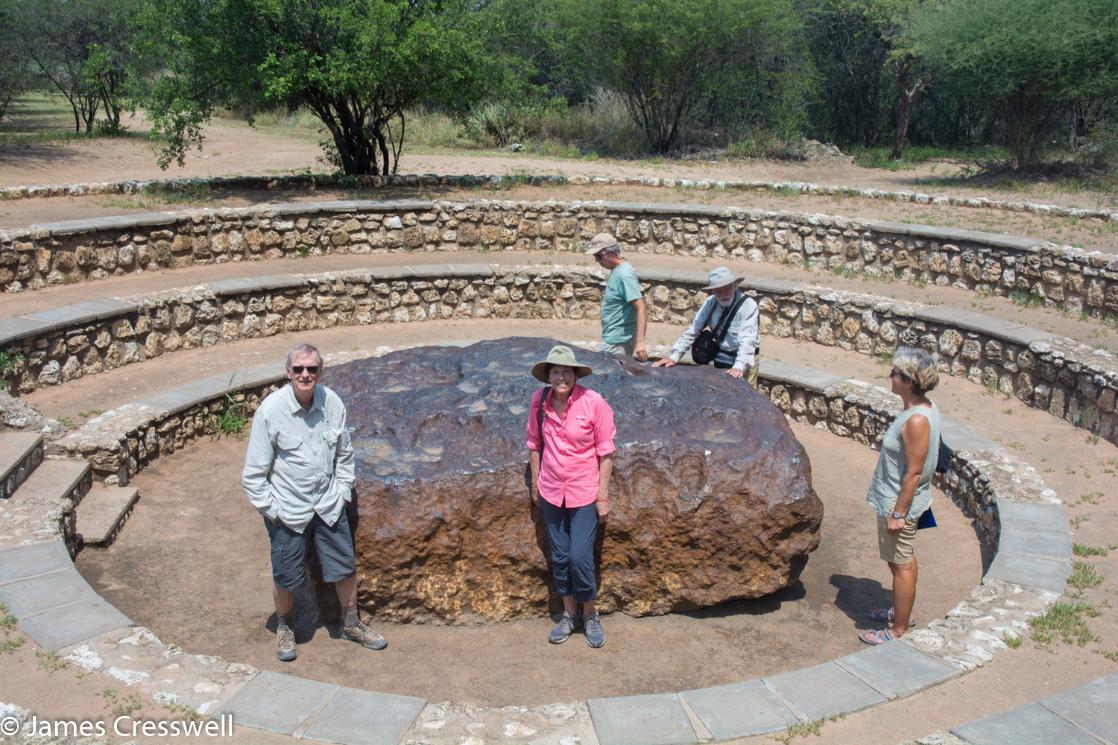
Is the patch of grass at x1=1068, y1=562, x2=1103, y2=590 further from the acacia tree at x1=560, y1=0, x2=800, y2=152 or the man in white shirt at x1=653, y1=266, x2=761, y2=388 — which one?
the acacia tree at x1=560, y1=0, x2=800, y2=152

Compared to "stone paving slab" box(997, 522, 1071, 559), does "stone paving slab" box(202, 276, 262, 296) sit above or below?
above

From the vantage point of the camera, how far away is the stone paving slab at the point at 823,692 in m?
4.05

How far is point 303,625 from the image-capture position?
532 cm

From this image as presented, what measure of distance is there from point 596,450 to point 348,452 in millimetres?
1239

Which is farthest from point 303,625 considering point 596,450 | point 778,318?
point 778,318

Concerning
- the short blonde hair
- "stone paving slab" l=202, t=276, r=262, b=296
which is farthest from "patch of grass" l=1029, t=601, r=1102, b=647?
"stone paving slab" l=202, t=276, r=262, b=296

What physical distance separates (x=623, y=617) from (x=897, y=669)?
174 centimetres

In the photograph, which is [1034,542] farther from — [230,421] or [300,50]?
[300,50]

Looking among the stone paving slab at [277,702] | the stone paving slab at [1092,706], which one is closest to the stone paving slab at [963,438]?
the stone paving slab at [1092,706]

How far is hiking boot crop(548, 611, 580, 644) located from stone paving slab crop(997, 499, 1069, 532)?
2660 millimetres

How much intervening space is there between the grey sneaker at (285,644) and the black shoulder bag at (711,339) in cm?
345

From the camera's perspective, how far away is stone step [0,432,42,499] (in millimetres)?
6113

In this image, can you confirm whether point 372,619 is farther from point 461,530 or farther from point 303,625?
point 461,530

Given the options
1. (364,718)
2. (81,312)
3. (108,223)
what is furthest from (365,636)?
(108,223)
